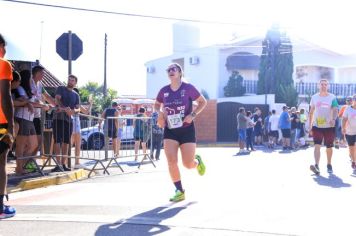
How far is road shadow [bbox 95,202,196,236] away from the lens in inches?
210

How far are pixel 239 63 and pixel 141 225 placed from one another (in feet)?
113

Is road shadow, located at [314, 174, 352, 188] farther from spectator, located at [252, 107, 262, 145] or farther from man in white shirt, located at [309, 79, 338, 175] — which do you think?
spectator, located at [252, 107, 262, 145]

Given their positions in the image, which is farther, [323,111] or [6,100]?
[323,111]

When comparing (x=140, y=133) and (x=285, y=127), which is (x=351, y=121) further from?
(x=285, y=127)

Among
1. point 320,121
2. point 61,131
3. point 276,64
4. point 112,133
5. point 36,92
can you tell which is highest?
point 276,64

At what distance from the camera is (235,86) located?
37.7m

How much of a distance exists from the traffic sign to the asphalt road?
3.13m

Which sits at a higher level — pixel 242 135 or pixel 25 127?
pixel 25 127

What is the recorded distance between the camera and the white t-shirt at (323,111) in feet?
35.1

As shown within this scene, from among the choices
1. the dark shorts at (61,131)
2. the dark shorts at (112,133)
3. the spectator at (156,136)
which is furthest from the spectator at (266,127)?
the dark shorts at (61,131)

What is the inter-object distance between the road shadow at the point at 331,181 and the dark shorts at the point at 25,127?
509cm

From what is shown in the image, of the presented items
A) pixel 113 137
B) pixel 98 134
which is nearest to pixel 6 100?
pixel 113 137

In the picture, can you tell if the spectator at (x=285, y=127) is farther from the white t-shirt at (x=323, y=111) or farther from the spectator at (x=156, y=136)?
the white t-shirt at (x=323, y=111)

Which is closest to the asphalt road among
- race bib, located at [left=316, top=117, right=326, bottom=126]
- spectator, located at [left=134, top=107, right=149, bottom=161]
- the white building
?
race bib, located at [left=316, top=117, right=326, bottom=126]
